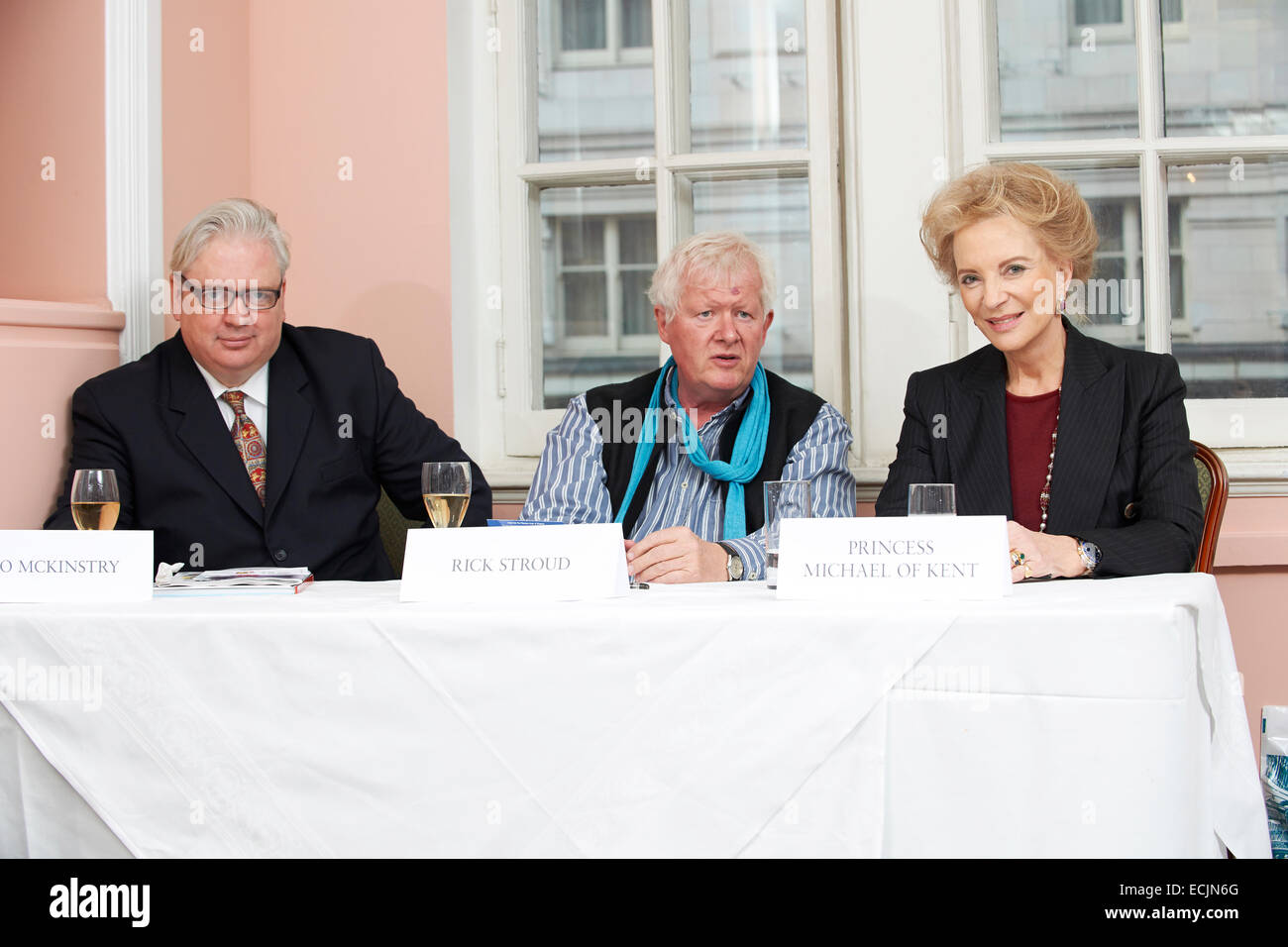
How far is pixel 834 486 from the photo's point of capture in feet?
7.73

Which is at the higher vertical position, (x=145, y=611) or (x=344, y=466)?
(x=344, y=466)

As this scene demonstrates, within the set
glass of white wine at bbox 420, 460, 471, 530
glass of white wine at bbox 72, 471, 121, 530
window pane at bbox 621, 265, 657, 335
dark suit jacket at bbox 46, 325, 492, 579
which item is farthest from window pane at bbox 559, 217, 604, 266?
glass of white wine at bbox 72, 471, 121, 530

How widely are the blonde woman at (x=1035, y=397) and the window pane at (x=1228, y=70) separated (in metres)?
0.92

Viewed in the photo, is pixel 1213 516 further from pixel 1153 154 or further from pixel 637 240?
pixel 637 240

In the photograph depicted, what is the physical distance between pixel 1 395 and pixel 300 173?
1067mm

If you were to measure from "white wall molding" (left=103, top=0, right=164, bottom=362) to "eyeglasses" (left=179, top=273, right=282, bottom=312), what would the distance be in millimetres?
454

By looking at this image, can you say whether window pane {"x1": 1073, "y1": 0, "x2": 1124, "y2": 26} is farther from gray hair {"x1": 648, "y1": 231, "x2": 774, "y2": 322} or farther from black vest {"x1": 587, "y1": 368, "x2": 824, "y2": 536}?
black vest {"x1": 587, "y1": 368, "x2": 824, "y2": 536}

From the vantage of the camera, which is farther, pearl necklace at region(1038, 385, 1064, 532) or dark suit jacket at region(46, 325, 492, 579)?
dark suit jacket at region(46, 325, 492, 579)

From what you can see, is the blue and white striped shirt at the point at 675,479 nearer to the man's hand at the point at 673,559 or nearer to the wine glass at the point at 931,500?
the man's hand at the point at 673,559

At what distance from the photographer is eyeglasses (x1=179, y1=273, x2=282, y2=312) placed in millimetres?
2262

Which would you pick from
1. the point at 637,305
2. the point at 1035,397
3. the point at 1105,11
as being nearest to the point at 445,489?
the point at 1035,397

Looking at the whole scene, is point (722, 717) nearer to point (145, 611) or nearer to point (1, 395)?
point (145, 611)
